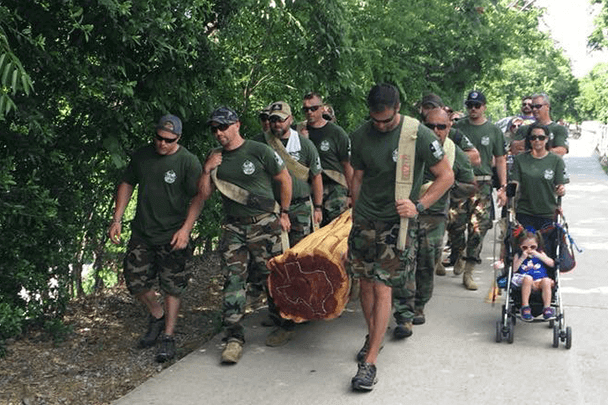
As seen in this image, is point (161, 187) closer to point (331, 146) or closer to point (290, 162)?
point (290, 162)

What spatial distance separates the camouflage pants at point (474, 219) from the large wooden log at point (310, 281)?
106 inches

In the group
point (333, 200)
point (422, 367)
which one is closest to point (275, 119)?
point (333, 200)

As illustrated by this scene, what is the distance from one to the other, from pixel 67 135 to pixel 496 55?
9767mm

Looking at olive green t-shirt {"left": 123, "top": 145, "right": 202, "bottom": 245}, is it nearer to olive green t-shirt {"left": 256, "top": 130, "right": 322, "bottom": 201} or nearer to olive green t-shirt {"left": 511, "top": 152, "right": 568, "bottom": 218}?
olive green t-shirt {"left": 256, "top": 130, "right": 322, "bottom": 201}

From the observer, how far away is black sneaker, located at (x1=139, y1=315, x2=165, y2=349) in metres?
6.34

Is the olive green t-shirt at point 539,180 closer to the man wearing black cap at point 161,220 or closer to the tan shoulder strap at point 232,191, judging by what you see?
the tan shoulder strap at point 232,191

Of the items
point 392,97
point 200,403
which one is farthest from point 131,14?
point 200,403

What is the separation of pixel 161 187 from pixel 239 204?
2.14ft

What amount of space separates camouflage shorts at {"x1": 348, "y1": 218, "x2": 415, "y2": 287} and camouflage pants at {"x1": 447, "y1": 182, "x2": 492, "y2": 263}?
3.04 m

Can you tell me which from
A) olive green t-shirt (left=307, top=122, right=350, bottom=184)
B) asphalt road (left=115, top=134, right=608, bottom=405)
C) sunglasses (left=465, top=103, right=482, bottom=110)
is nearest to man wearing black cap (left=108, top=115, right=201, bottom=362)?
asphalt road (left=115, top=134, right=608, bottom=405)

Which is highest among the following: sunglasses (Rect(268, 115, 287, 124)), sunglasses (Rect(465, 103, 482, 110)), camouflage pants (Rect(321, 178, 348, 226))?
sunglasses (Rect(465, 103, 482, 110))

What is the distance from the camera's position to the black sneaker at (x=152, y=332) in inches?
249

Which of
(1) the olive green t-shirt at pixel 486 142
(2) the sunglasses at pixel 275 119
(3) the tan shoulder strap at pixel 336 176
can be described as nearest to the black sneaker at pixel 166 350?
(2) the sunglasses at pixel 275 119

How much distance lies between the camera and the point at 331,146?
24.7ft
